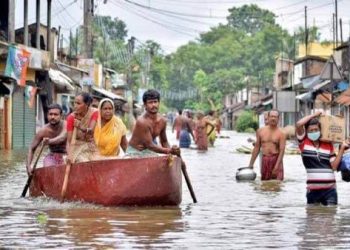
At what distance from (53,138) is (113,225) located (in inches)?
145

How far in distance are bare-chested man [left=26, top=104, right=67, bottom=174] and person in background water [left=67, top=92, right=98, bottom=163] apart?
2.38 ft

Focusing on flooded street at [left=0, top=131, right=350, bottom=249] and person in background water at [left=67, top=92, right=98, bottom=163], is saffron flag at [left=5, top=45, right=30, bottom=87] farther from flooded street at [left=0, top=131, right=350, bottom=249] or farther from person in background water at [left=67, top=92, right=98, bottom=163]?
person in background water at [left=67, top=92, right=98, bottom=163]

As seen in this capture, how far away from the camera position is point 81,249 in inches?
350

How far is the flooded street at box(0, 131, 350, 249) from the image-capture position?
9383 mm

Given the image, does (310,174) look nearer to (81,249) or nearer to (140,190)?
(140,190)

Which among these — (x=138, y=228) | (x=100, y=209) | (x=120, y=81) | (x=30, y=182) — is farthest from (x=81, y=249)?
(x=120, y=81)

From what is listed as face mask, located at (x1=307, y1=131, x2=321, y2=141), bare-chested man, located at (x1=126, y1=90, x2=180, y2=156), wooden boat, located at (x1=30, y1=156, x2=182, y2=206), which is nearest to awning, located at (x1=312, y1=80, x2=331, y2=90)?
bare-chested man, located at (x1=126, y1=90, x2=180, y2=156)

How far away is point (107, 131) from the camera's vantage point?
13.1m

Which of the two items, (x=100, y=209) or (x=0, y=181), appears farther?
(x=0, y=181)

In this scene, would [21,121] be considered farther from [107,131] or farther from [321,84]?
[321,84]

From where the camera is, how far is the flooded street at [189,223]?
9.38 m

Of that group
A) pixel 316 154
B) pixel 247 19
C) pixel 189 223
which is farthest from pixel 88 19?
pixel 247 19

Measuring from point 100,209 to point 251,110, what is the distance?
89656 mm

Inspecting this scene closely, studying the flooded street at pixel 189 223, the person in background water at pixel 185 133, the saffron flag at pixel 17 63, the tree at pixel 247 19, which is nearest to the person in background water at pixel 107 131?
the flooded street at pixel 189 223
